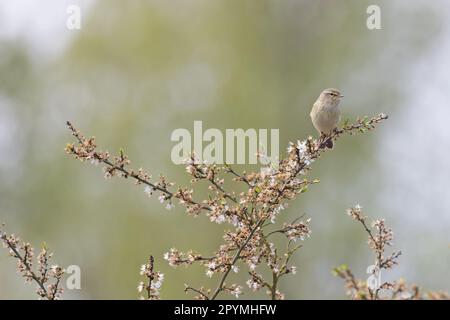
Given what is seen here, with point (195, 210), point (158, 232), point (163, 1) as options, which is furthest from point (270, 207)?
point (163, 1)

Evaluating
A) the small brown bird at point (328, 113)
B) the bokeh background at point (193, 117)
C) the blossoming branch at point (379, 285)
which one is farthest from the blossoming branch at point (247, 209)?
the bokeh background at point (193, 117)

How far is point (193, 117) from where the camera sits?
14.4 metres

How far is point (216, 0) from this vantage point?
1574cm

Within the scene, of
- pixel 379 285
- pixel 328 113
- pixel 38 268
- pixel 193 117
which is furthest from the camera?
pixel 193 117

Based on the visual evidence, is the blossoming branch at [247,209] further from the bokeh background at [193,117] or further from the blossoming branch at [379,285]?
the bokeh background at [193,117]

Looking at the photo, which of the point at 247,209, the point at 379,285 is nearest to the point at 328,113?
the point at 247,209

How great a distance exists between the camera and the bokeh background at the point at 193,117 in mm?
13727

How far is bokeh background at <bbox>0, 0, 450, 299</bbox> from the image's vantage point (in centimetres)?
1373

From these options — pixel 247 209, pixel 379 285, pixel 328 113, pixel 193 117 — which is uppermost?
pixel 193 117

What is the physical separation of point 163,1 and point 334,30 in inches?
141

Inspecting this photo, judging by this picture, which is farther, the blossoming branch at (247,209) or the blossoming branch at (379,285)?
the blossoming branch at (247,209)

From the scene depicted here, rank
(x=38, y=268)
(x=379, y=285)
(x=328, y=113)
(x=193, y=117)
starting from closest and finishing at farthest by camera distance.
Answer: (x=379, y=285), (x=38, y=268), (x=328, y=113), (x=193, y=117)

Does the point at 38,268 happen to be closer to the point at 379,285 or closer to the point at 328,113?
the point at 379,285

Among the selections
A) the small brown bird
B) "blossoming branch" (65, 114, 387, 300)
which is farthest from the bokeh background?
"blossoming branch" (65, 114, 387, 300)
